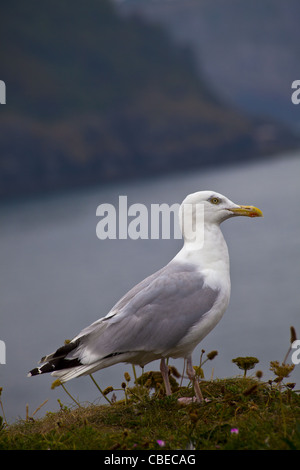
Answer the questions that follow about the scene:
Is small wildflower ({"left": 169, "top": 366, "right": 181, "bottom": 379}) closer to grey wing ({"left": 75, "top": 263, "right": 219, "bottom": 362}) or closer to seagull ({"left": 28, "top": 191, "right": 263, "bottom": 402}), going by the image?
seagull ({"left": 28, "top": 191, "right": 263, "bottom": 402})

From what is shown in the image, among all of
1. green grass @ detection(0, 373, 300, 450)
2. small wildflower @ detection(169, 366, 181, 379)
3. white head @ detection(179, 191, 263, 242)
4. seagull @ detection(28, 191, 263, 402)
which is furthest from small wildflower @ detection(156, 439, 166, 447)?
white head @ detection(179, 191, 263, 242)

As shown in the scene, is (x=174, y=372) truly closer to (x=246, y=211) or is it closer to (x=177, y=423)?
(x=177, y=423)

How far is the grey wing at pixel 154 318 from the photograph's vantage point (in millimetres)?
2533

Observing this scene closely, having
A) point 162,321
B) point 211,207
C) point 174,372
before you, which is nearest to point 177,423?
point 162,321

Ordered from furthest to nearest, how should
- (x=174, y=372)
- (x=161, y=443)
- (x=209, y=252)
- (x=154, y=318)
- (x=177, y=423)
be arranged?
(x=174, y=372)
(x=209, y=252)
(x=154, y=318)
(x=177, y=423)
(x=161, y=443)

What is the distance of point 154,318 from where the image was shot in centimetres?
257

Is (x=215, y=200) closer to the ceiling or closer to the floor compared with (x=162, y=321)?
closer to the ceiling

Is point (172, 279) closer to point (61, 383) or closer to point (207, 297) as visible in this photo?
point (207, 297)

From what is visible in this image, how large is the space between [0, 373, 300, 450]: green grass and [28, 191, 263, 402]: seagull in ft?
0.45

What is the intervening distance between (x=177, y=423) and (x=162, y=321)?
38 centimetres
